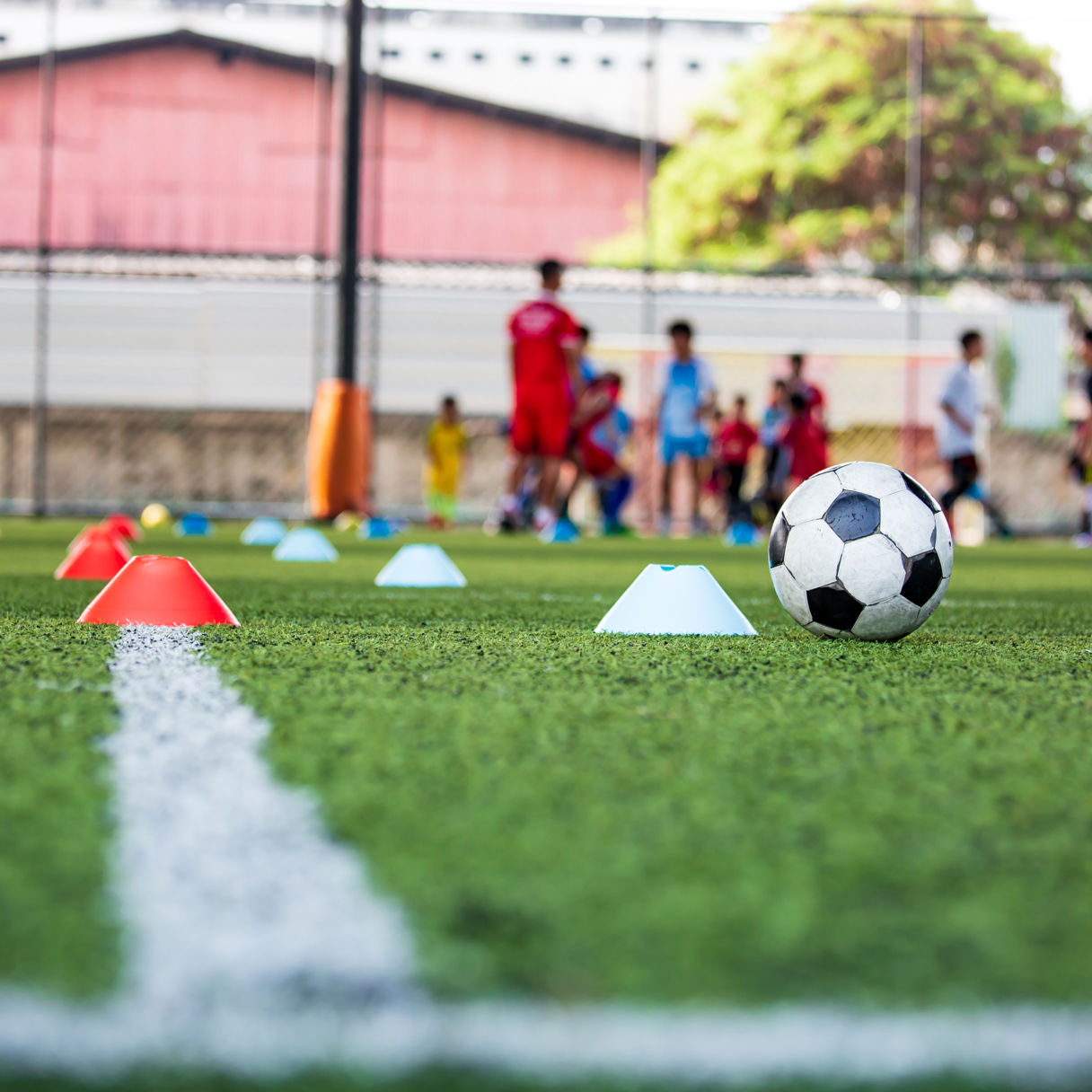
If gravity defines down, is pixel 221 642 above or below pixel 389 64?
below

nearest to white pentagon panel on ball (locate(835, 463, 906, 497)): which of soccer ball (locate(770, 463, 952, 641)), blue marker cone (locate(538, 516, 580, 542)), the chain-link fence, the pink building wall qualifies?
soccer ball (locate(770, 463, 952, 641))

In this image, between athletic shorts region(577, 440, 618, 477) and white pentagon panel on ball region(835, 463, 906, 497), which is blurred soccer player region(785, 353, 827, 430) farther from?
white pentagon panel on ball region(835, 463, 906, 497)

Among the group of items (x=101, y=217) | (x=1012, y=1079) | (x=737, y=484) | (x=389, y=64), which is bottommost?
(x=1012, y=1079)

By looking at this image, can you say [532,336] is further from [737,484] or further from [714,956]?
[714,956]

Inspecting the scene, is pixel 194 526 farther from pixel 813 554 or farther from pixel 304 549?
pixel 813 554

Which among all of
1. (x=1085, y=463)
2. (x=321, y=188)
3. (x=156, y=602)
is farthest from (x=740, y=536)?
(x=156, y=602)

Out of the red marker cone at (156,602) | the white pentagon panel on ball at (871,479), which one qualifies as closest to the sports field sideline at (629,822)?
the red marker cone at (156,602)

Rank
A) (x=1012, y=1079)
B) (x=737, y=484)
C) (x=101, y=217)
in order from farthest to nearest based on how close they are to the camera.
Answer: (x=101, y=217)
(x=737, y=484)
(x=1012, y=1079)

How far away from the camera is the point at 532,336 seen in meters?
9.80

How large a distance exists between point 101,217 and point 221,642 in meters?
16.2

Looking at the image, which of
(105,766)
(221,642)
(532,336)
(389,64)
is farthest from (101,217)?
(105,766)

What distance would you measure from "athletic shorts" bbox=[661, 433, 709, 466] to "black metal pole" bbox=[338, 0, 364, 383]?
9.29 ft

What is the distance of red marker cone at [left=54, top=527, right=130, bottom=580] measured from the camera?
16.8 feet

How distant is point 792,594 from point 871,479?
32cm
